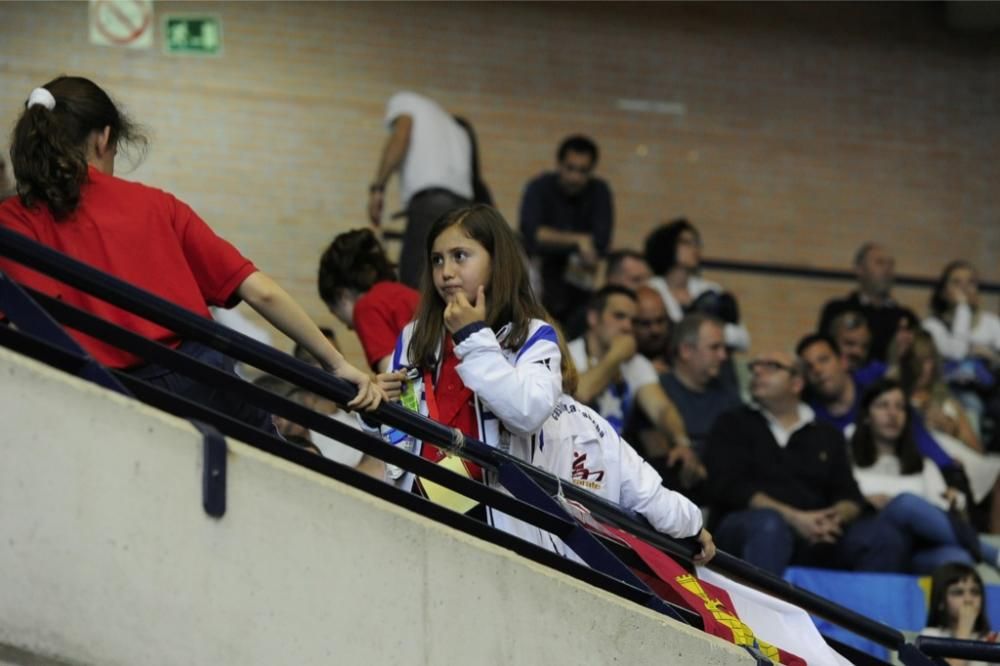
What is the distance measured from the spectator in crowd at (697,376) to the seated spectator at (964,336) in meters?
2.61

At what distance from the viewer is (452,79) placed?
13.3 m

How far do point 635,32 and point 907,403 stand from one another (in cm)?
519

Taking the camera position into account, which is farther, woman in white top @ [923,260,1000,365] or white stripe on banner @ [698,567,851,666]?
woman in white top @ [923,260,1000,365]

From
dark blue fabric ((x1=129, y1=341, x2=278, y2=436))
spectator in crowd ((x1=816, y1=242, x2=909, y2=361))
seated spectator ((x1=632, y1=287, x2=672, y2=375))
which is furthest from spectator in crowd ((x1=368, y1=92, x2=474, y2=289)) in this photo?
dark blue fabric ((x1=129, y1=341, x2=278, y2=436))

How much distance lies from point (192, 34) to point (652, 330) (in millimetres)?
4131

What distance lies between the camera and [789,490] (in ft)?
28.5

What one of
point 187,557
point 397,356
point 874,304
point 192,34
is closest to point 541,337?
point 397,356

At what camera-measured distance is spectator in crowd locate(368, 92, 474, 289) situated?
954cm

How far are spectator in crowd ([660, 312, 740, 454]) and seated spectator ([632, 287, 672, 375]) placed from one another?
0.25 meters

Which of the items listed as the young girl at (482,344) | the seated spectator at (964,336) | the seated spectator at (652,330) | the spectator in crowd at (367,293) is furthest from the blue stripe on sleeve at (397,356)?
the seated spectator at (964,336)

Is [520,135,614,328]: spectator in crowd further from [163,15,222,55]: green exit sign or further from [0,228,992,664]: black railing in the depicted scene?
[0,228,992,664]: black railing

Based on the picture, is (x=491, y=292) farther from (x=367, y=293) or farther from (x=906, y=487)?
(x=906, y=487)

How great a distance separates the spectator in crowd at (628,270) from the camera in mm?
10781

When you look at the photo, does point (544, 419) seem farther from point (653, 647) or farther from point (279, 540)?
point (279, 540)
